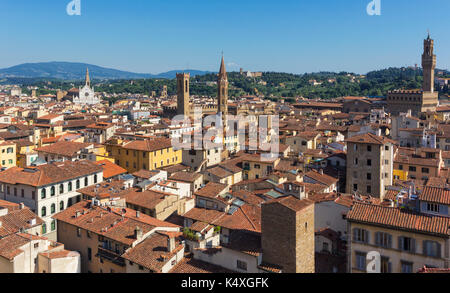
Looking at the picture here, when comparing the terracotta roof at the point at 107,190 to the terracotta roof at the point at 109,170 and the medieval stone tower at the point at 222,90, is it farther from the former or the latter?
the medieval stone tower at the point at 222,90

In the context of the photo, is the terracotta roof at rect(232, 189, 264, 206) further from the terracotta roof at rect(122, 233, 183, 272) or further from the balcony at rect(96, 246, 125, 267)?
the balcony at rect(96, 246, 125, 267)

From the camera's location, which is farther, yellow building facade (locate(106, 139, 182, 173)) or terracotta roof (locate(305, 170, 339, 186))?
yellow building facade (locate(106, 139, 182, 173))

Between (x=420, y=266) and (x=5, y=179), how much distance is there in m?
24.8

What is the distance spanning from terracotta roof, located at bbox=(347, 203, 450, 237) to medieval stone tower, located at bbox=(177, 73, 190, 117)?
2442 inches

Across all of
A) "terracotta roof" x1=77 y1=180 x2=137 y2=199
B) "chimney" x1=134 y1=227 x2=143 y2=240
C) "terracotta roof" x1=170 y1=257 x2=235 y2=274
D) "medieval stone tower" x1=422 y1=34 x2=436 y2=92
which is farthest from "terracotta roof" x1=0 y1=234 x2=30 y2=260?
"medieval stone tower" x1=422 y1=34 x2=436 y2=92

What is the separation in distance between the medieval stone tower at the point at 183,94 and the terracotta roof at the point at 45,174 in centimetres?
4857

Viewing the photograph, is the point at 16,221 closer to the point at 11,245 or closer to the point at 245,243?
the point at 11,245

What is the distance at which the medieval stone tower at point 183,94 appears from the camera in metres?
77.8

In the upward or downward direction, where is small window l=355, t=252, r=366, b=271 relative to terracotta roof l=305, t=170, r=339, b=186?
downward

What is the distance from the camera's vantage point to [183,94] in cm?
7819

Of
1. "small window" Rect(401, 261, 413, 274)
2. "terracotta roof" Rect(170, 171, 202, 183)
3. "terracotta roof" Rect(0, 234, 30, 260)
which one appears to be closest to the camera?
"small window" Rect(401, 261, 413, 274)

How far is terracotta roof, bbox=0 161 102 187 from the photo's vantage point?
26.5 m

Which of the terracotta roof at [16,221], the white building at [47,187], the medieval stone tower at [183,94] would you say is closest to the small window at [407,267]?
the terracotta roof at [16,221]
